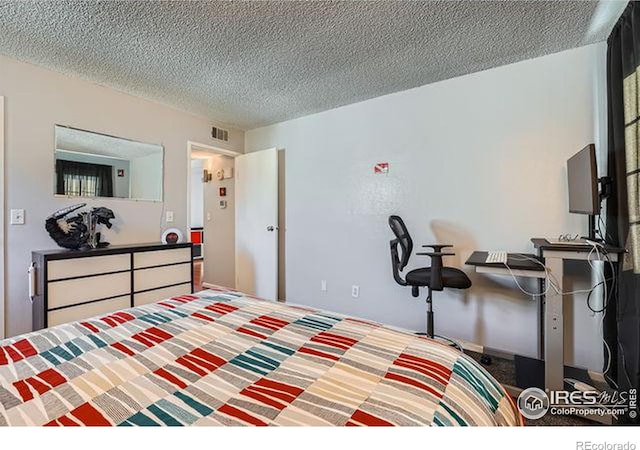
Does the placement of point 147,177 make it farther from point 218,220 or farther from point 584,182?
point 584,182

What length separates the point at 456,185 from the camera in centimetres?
258

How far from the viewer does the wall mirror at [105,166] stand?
2.55m

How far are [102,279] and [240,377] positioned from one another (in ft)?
7.30

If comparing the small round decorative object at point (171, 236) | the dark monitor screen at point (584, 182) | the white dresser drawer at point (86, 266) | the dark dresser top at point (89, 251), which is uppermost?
the dark monitor screen at point (584, 182)

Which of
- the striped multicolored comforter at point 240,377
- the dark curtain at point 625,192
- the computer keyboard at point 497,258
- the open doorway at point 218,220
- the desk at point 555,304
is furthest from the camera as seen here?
the open doorway at point 218,220

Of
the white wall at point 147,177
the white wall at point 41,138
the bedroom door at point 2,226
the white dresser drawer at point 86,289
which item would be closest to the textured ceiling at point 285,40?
the white wall at point 41,138

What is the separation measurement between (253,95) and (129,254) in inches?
75.4

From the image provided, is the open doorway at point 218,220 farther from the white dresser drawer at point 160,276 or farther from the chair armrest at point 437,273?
the chair armrest at point 437,273

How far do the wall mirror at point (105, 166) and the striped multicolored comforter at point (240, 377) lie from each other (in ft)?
6.18

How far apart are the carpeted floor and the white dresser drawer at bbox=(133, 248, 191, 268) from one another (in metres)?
2.86

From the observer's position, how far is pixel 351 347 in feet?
3.60

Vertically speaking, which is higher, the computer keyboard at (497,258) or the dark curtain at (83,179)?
the dark curtain at (83,179)

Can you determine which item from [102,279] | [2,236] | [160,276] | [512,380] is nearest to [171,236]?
[160,276]

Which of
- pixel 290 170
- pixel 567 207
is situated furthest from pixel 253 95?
pixel 567 207
